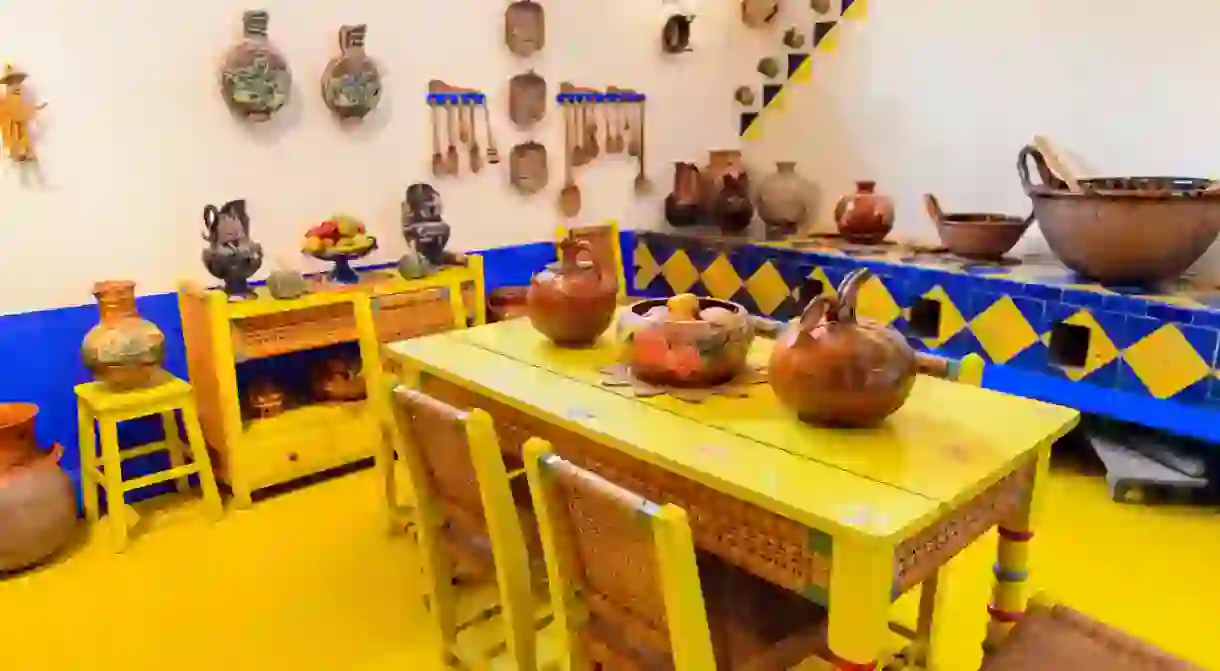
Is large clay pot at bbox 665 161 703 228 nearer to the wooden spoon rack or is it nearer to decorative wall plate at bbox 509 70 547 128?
decorative wall plate at bbox 509 70 547 128

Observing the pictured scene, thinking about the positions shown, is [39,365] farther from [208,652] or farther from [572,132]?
[572,132]

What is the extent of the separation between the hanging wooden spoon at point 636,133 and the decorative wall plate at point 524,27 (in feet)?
1.86

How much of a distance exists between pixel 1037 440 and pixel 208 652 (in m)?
1.81

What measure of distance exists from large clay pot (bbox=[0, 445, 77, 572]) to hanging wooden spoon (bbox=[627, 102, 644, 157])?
2.51 meters

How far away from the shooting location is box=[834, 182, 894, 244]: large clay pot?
3.55 metres

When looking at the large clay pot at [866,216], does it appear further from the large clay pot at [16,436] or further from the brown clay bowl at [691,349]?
the large clay pot at [16,436]

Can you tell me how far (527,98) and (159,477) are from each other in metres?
1.92

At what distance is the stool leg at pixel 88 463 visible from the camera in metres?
2.62

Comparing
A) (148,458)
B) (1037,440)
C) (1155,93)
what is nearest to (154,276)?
(148,458)

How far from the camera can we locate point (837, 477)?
4.48 feet

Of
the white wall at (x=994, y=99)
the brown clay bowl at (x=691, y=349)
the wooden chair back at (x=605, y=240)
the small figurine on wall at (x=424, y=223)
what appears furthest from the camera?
the wooden chair back at (x=605, y=240)

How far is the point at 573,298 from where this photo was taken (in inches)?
77.8

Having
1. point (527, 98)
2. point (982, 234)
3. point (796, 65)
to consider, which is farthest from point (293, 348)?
point (796, 65)

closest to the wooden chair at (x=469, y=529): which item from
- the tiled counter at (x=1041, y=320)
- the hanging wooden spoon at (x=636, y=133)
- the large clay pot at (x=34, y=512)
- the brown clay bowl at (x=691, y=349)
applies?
the brown clay bowl at (x=691, y=349)
